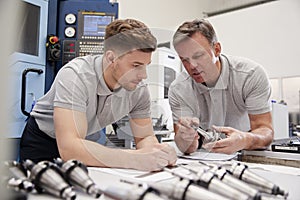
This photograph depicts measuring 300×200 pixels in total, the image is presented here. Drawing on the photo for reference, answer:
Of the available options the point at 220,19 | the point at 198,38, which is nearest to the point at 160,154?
the point at 198,38

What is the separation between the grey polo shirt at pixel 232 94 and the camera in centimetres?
113

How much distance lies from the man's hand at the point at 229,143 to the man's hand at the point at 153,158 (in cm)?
22

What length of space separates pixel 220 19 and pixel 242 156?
274cm

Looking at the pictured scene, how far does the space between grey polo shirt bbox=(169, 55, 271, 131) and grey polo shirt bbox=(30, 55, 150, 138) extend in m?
0.21

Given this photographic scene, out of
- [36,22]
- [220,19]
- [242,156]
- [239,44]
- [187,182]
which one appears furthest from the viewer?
[220,19]

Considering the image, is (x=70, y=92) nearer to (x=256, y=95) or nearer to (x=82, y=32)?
(x=256, y=95)

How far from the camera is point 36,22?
67.1 inches

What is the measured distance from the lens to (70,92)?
838 mm

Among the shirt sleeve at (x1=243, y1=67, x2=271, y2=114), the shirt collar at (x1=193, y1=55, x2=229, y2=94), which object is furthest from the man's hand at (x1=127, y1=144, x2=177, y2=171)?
A: the shirt sleeve at (x1=243, y1=67, x2=271, y2=114)

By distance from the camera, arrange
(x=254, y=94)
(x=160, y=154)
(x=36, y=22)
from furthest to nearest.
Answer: (x=36, y=22) → (x=254, y=94) → (x=160, y=154)

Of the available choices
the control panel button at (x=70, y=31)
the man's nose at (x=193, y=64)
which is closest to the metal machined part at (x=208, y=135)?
the man's nose at (x=193, y=64)

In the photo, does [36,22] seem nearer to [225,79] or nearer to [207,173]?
[225,79]

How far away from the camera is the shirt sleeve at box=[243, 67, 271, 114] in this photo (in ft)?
4.01

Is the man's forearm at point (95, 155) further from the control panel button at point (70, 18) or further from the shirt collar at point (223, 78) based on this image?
the control panel button at point (70, 18)
